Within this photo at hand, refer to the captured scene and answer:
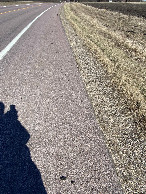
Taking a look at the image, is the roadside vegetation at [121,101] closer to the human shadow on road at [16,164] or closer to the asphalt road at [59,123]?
the asphalt road at [59,123]

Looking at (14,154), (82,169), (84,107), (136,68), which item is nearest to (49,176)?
(82,169)

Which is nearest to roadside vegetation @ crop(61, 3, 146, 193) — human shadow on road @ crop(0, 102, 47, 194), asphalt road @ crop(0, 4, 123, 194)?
asphalt road @ crop(0, 4, 123, 194)

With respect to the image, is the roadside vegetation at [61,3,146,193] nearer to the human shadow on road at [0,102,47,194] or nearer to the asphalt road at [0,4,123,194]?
the asphalt road at [0,4,123,194]

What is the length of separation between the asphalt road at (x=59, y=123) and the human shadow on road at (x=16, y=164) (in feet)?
0.20

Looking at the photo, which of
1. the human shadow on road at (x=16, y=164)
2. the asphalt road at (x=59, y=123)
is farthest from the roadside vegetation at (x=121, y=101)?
the human shadow on road at (x=16, y=164)

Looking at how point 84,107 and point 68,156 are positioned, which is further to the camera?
point 84,107

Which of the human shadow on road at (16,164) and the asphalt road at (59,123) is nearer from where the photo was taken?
the human shadow on road at (16,164)

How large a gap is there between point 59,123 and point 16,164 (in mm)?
762

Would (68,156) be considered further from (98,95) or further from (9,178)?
(98,95)

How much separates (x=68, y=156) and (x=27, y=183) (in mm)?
462

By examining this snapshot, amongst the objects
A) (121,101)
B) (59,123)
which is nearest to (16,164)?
(59,123)

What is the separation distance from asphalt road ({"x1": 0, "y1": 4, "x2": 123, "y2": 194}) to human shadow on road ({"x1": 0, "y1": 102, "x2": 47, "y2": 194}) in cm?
6

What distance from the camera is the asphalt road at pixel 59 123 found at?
5.65 ft

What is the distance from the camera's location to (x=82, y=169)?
1810 millimetres
